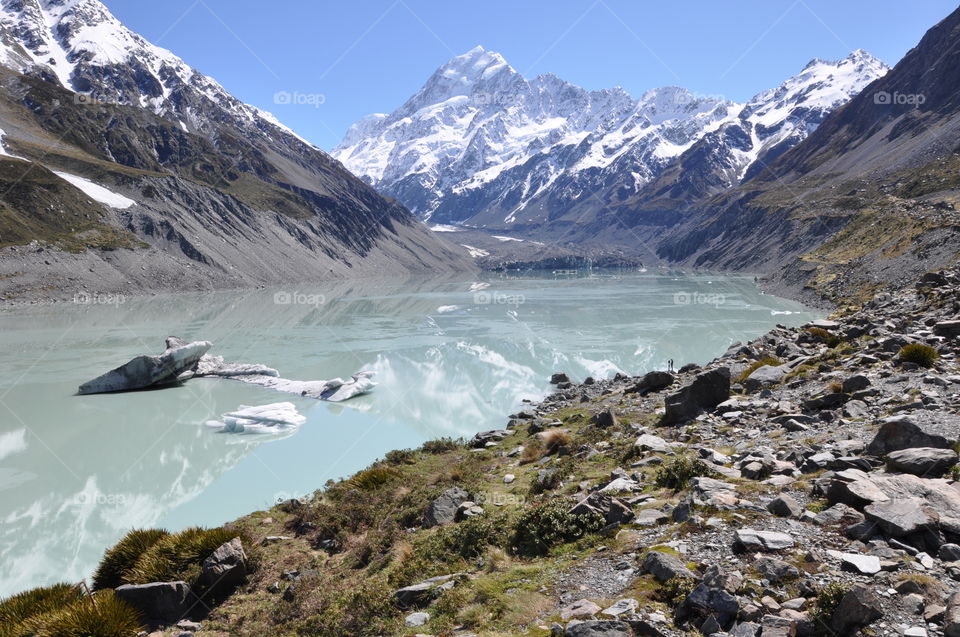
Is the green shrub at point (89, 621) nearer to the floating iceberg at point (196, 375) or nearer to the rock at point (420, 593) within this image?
the rock at point (420, 593)

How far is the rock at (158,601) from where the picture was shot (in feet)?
31.4

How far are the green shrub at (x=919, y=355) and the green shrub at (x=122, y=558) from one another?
760 inches

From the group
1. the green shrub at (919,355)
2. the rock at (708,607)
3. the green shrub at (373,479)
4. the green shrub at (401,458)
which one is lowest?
the green shrub at (401,458)

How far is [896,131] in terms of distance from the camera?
193375 mm

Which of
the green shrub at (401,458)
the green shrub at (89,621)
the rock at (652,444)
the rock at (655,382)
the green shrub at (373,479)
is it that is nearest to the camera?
the green shrub at (89,621)

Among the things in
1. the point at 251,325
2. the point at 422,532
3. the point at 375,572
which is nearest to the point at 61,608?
the point at 375,572

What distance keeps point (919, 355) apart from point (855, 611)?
13.0m

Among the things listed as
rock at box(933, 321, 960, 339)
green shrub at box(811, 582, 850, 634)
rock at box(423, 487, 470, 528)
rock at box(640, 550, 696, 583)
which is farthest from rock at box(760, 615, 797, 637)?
rock at box(933, 321, 960, 339)

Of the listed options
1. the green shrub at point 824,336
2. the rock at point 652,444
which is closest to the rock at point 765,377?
the green shrub at point 824,336

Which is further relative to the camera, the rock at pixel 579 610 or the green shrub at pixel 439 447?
the green shrub at pixel 439 447

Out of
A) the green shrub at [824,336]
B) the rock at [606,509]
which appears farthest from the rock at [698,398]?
the rock at [606,509]

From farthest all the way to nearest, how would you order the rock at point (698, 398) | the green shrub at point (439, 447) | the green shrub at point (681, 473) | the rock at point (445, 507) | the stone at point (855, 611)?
the green shrub at point (439, 447), the rock at point (698, 398), the rock at point (445, 507), the green shrub at point (681, 473), the stone at point (855, 611)

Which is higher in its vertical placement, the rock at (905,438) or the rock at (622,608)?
the rock at (905,438)

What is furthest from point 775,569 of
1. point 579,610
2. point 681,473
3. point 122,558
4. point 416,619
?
point 122,558
